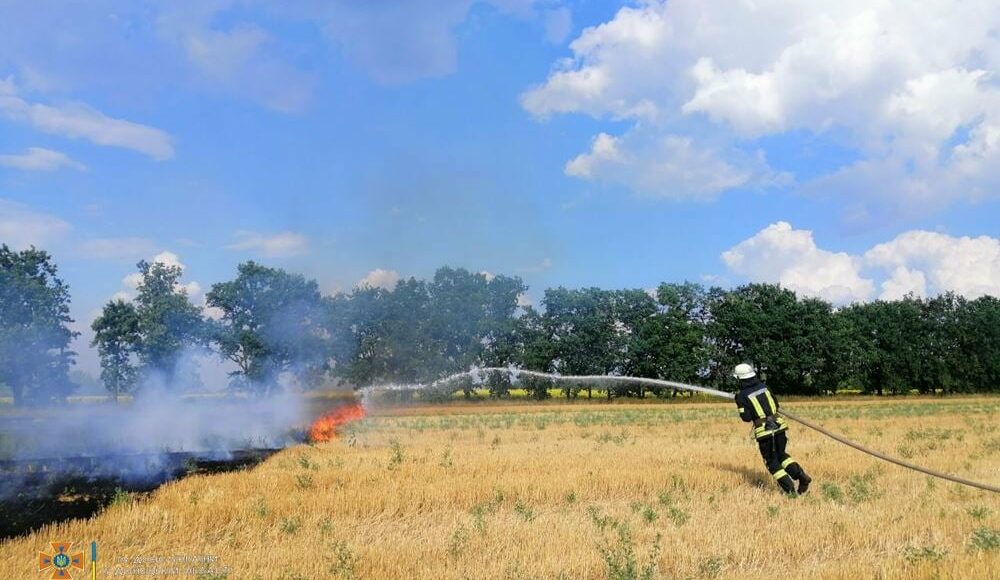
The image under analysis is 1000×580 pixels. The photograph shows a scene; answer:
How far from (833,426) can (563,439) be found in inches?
468

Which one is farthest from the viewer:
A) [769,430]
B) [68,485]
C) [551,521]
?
[68,485]

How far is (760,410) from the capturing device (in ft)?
41.3

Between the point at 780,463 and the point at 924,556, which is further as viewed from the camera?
the point at 780,463

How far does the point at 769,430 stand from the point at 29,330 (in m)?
52.5

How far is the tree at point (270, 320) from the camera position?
44.7 meters

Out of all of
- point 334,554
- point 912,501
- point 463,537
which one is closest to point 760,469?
point 912,501

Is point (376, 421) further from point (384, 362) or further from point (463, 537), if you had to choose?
point (384, 362)

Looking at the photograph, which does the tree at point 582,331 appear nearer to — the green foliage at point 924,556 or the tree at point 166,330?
the tree at point 166,330

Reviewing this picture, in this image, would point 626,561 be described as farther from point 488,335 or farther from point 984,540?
point 488,335

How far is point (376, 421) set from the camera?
32.1 meters

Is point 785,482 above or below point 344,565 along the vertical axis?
below

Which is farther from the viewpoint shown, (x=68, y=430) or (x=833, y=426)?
(x=833, y=426)

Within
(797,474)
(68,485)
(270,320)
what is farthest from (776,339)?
(68,485)

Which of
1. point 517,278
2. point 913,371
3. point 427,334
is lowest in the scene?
point 913,371
